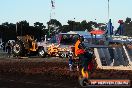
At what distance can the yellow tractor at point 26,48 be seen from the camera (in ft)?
136

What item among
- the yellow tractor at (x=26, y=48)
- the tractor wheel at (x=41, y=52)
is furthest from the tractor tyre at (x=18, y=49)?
the tractor wheel at (x=41, y=52)

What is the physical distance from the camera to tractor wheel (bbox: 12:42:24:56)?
41241 mm

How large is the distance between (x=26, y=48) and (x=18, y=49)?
78 centimetres

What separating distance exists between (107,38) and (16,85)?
21.6 m

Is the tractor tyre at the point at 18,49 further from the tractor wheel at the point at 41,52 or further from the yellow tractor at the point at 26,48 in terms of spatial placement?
the tractor wheel at the point at 41,52

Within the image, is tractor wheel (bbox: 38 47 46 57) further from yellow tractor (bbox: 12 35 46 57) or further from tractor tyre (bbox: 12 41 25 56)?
tractor tyre (bbox: 12 41 25 56)

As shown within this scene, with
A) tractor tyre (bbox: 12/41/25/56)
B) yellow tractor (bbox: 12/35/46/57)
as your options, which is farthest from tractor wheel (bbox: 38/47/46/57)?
tractor tyre (bbox: 12/41/25/56)

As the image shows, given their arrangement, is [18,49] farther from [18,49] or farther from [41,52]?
[41,52]

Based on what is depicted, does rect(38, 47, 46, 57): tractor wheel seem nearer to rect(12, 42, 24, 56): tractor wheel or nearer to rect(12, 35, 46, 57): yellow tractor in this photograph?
rect(12, 35, 46, 57): yellow tractor

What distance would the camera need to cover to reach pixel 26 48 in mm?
41562

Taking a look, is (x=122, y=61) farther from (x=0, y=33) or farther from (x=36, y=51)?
(x=0, y=33)

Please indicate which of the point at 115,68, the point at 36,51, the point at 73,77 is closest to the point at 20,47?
the point at 36,51

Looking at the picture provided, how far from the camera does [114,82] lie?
44.6ft

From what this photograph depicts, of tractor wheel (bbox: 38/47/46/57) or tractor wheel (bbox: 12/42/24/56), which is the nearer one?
tractor wheel (bbox: 12/42/24/56)
